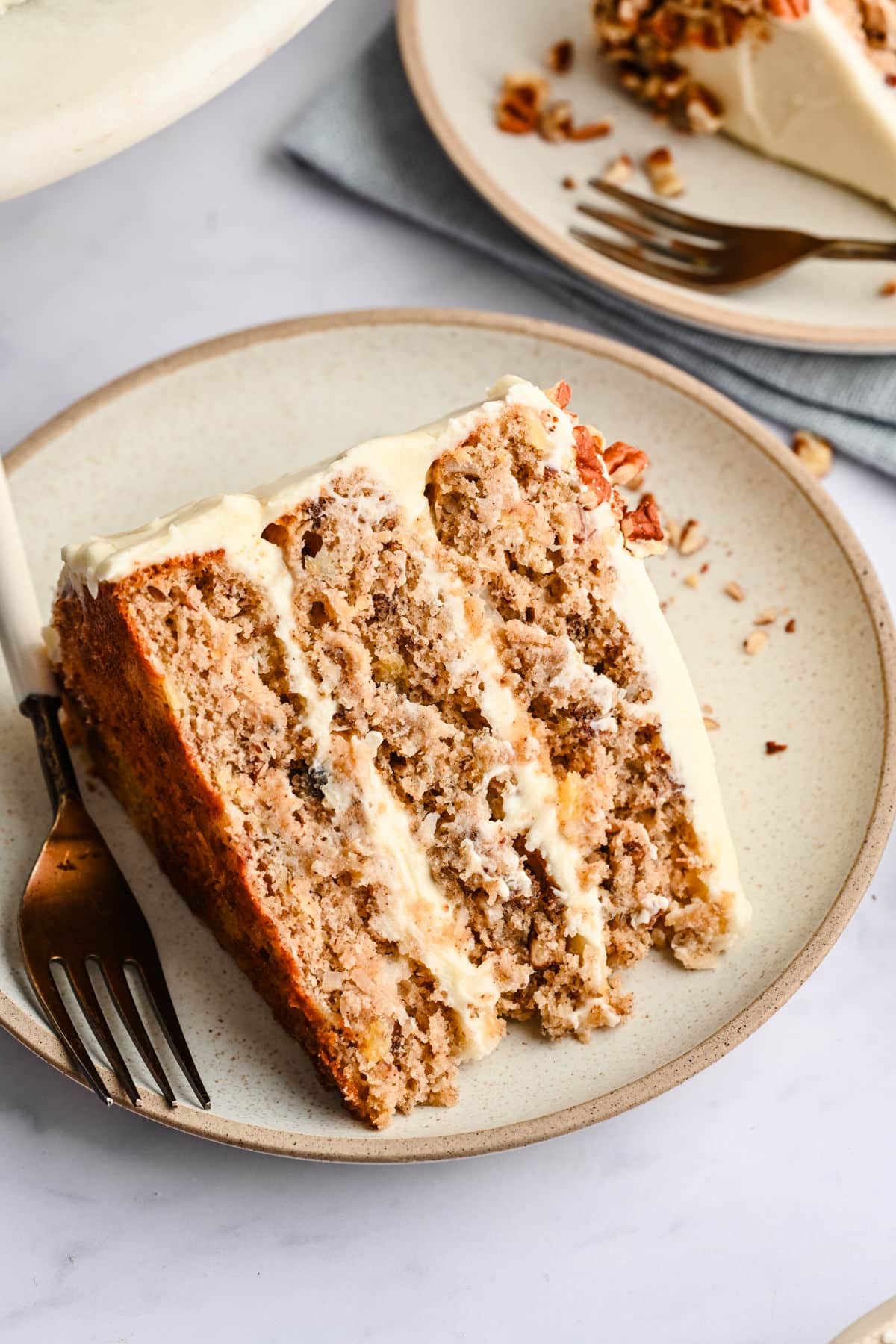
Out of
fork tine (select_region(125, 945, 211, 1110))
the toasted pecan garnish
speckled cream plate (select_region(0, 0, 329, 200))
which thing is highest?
speckled cream plate (select_region(0, 0, 329, 200))

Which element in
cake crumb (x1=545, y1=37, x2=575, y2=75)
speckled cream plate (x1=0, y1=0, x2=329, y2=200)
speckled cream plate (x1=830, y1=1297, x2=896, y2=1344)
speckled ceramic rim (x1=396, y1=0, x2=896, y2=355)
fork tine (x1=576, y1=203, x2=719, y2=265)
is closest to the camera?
speckled cream plate (x1=0, y1=0, x2=329, y2=200)

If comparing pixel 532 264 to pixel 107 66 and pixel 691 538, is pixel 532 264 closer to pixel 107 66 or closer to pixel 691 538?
pixel 691 538

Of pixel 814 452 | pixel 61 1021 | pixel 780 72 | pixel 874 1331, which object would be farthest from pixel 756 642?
pixel 780 72

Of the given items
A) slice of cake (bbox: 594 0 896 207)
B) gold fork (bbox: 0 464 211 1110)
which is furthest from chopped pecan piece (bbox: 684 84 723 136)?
gold fork (bbox: 0 464 211 1110)

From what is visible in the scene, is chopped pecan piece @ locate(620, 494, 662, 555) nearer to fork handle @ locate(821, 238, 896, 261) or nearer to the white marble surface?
the white marble surface

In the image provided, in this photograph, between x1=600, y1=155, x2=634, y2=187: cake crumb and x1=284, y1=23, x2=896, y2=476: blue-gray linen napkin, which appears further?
x1=600, y1=155, x2=634, y2=187: cake crumb

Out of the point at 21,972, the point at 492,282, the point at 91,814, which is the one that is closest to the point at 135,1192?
the point at 21,972
